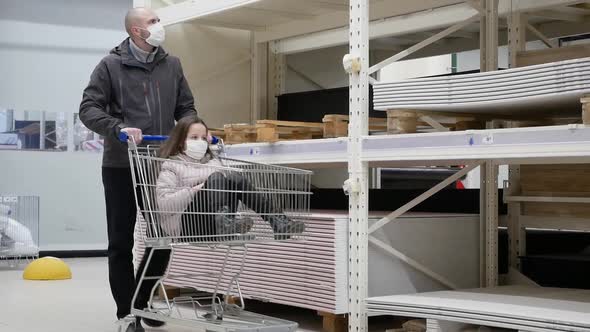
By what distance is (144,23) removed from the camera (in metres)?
5.50

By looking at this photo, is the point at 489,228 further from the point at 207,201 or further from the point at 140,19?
the point at 140,19

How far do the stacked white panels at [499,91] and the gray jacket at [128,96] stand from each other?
1.35m

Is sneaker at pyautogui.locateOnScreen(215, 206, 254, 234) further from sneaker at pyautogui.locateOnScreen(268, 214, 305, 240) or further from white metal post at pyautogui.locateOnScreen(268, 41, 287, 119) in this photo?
white metal post at pyautogui.locateOnScreen(268, 41, 287, 119)

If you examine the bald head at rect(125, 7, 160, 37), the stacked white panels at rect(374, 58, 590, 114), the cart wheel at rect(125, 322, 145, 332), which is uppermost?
the bald head at rect(125, 7, 160, 37)

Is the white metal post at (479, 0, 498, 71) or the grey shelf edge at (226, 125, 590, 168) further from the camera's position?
the white metal post at (479, 0, 498, 71)

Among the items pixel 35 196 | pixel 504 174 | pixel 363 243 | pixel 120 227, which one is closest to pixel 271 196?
pixel 363 243

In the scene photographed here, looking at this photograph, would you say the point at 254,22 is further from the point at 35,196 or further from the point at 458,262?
the point at 35,196

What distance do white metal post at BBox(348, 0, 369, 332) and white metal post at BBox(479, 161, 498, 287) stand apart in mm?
1189

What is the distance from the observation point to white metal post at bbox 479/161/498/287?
6.14 metres

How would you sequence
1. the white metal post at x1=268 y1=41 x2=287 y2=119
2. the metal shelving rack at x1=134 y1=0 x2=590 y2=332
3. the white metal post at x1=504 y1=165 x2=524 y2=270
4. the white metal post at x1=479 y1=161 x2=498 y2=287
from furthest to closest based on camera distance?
1. the white metal post at x1=268 y1=41 x2=287 y2=119
2. the white metal post at x1=504 y1=165 x2=524 y2=270
3. the white metal post at x1=479 y1=161 x2=498 y2=287
4. the metal shelving rack at x1=134 y1=0 x2=590 y2=332

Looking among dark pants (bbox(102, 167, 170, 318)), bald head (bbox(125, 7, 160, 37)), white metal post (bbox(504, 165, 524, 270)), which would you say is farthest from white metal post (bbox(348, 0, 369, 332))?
white metal post (bbox(504, 165, 524, 270))

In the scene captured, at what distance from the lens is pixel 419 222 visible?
583cm

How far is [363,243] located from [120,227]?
146 cm

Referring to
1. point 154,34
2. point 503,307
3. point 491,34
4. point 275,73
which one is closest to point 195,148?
point 154,34
